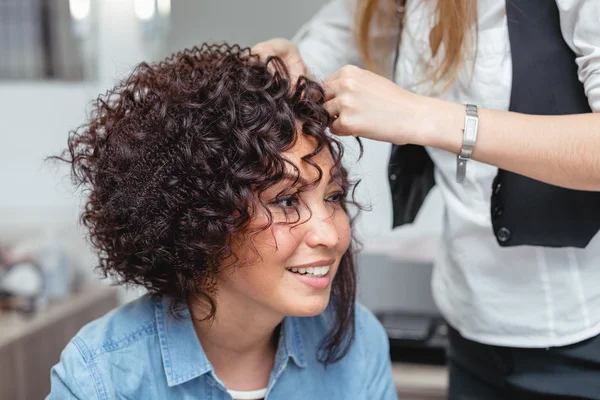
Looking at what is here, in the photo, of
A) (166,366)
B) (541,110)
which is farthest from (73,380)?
(541,110)

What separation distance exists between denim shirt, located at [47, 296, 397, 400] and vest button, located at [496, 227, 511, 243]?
383 mm

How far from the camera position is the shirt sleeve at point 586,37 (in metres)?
1.15

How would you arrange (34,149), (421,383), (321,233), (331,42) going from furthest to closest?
(34,149) < (421,383) < (331,42) < (321,233)

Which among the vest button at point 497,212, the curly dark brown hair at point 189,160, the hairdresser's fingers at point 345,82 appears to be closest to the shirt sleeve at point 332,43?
the curly dark brown hair at point 189,160

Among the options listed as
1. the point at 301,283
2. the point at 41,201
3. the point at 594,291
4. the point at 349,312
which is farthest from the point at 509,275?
the point at 41,201

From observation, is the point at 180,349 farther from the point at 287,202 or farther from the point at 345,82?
the point at 345,82

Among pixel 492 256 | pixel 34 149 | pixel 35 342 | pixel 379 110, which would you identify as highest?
pixel 379 110

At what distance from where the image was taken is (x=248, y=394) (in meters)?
1.38


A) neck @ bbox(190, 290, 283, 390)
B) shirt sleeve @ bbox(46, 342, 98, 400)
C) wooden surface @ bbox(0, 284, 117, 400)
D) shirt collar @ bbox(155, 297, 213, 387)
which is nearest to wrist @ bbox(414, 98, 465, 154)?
neck @ bbox(190, 290, 283, 390)

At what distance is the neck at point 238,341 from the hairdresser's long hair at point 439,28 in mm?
540

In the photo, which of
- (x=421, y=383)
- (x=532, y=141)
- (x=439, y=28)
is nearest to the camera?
(x=532, y=141)

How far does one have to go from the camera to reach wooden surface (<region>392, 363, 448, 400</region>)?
2107 millimetres

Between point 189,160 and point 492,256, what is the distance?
0.62m

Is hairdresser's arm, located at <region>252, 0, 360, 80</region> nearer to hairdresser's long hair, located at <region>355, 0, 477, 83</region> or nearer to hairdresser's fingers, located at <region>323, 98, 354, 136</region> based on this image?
hairdresser's long hair, located at <region>355, 0, 477, 83</region>
